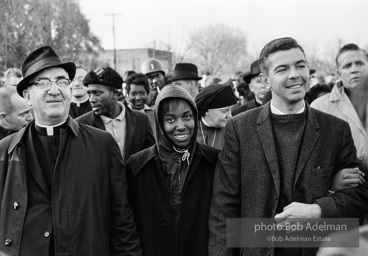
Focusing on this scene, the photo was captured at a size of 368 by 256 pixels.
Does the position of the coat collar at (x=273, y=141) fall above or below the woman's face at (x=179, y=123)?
below

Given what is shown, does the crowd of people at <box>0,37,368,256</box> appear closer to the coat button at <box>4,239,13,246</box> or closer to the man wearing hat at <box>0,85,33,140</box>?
the coat button at <box>4,239,13,246</box>

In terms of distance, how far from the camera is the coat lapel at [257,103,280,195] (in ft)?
10.1

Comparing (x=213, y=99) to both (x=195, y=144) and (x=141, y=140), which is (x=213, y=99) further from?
(x=195, y=144)

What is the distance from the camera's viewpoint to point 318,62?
7331cm

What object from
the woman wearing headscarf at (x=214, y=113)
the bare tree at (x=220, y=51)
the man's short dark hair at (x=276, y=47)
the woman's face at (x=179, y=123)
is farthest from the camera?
the bare tree at (x=220, y=51)

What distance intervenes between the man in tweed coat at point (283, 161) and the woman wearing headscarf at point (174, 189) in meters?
0.14

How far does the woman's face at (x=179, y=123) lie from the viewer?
3547mm

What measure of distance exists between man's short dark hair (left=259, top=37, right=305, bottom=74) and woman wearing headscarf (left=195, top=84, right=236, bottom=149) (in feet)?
5.29

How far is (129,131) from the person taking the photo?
16.8ft

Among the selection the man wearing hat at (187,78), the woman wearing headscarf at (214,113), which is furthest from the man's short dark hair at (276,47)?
the man wearing hat at (187,78)

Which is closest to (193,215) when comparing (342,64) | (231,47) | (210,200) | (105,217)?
(210,200)

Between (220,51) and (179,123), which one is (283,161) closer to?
(179,123)

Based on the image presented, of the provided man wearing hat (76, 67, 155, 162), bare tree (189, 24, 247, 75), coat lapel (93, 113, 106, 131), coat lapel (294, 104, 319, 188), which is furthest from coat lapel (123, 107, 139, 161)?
bare tree (189, 24, 247, 75)

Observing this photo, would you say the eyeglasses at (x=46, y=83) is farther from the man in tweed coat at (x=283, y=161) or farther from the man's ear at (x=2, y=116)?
the man's ear at (x=2, y=116)
